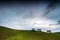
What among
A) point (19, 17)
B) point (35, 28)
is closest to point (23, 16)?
point (19, 17)

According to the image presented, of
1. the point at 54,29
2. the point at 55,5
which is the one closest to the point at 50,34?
the point at 54,29

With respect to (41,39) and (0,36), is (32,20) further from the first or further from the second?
(0,36)

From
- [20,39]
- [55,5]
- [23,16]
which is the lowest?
[20,39]

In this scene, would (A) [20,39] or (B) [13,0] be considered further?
(A) [20,39]

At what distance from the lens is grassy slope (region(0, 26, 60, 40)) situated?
88.2 inches

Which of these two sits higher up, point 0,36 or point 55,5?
point 55,5

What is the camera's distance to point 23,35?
2.30 m

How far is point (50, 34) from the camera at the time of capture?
7.55 feet

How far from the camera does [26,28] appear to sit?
226cm

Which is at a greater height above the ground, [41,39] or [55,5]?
[55,5]

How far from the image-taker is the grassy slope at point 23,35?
88.2 inches

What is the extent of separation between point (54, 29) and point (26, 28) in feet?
1.22

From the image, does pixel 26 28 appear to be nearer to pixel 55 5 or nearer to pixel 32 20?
pixel 32 20

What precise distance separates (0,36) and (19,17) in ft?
1.14
